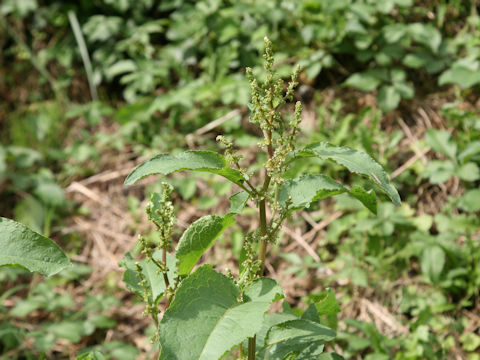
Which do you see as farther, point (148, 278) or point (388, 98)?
point (388, 98)

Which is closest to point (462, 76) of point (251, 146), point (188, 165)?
point (251, 146)

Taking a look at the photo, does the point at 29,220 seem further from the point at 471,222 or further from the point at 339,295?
the point at 471,222

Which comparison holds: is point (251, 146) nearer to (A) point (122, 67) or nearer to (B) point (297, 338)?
(A) point (122, 67)

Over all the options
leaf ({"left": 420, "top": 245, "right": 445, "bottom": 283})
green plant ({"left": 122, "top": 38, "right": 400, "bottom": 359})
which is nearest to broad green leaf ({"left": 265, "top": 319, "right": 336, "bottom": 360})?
green plant ({"left": 122, "top": 38, "right": 400, "bottom": 359})

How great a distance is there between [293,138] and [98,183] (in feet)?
8.80

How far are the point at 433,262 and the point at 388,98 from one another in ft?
3.62

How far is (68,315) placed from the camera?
2658 millimetres

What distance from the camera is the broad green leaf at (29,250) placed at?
111 centimetres

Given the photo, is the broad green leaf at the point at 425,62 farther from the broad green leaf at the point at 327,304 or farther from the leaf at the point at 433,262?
the broad green leaf at the point at 327,304

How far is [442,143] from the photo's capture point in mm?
2592

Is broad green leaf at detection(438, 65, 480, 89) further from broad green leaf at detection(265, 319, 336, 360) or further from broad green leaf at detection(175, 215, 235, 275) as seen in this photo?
broad green leaf at detection(175, 215, 235, 275)

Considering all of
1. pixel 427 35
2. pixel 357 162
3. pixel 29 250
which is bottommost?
pixel 427 35

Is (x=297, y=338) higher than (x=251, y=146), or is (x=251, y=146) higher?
(x=297, y=338)

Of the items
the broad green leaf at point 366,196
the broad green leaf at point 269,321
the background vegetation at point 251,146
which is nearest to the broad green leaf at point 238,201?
the broad green leaf at point 366,196
